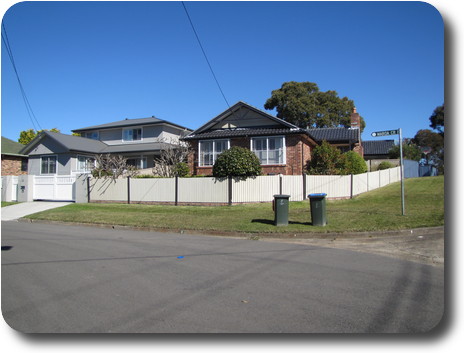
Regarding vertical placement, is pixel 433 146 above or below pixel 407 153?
above

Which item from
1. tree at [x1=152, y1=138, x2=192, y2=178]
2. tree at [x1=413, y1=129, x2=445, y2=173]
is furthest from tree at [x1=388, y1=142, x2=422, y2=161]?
tree at [x1=152, y1=138, x2=192, y2=178]

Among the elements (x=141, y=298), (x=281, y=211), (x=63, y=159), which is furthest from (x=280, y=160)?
(x=141, y=298)

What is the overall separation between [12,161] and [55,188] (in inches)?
568

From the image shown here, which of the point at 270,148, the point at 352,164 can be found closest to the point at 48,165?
the point at 270,148

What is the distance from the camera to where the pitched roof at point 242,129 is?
25.0m

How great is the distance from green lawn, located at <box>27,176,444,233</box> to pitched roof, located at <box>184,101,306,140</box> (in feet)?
27.4

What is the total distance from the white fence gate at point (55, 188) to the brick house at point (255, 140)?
8499 mm

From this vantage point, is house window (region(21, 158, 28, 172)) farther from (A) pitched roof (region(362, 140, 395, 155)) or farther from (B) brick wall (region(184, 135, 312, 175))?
(A) pitched roof (region(362, 140, 395, 155))

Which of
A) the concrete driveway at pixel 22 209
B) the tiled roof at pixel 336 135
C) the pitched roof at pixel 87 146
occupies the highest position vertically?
the tiled roof at pixel 336 135

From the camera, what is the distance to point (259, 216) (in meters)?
14.5

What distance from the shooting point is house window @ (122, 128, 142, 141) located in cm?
3384

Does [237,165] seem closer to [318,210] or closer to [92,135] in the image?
[318,210]

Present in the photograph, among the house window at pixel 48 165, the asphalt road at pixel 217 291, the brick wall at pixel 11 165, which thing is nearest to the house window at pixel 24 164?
the brick wall at pixel 11 165

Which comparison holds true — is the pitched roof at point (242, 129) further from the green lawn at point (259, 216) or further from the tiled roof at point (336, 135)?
the green lawn at point (259, 216)
